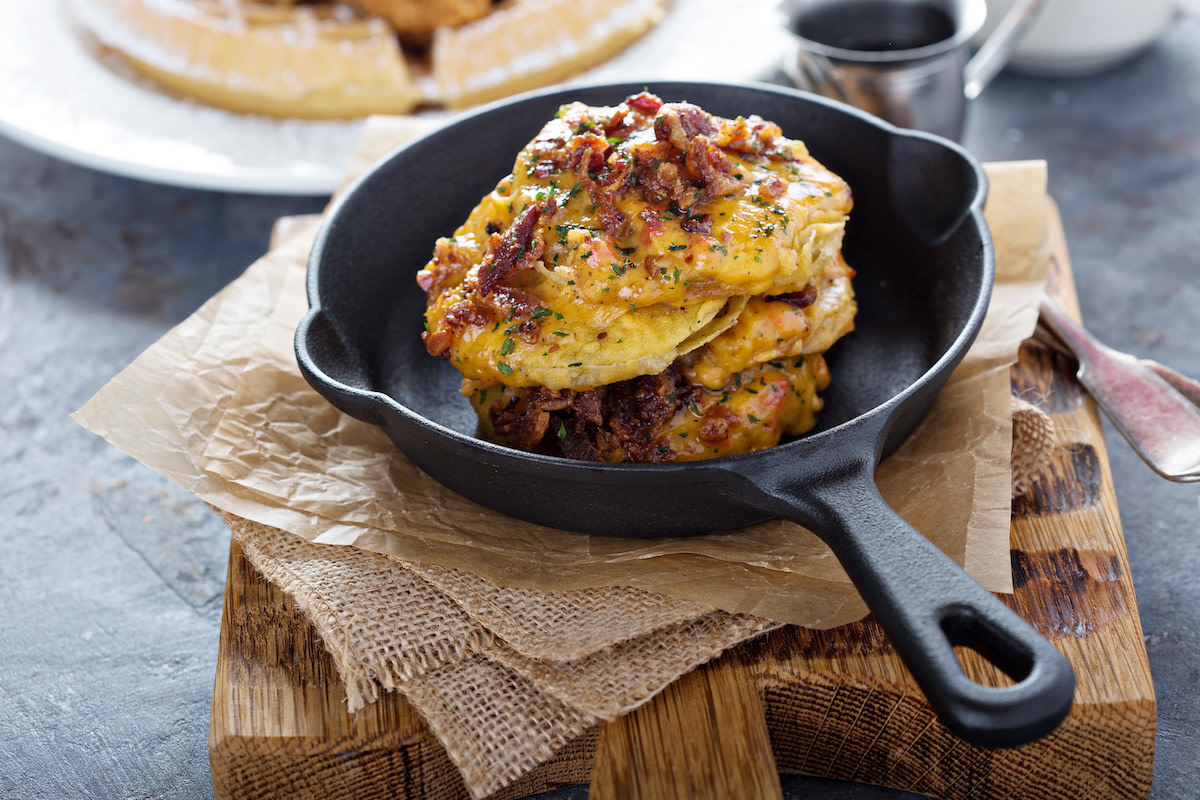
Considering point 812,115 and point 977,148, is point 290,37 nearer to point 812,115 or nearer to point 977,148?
point 812,115

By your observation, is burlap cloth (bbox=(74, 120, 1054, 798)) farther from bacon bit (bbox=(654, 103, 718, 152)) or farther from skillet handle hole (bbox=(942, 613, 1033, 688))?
bacon bit (bbox=(654, 103, 718, 152))

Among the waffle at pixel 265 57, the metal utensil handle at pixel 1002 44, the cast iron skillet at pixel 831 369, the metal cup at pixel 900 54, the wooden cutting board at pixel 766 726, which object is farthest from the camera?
the waffle at pixel 265 57

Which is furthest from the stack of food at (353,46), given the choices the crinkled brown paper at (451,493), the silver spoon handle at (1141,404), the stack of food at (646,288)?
the silver spoon handle at (1141,404)

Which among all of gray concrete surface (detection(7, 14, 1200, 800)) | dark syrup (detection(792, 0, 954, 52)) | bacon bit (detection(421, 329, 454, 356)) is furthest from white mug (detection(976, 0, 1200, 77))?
bacon bit (detection(421, 329, 454, 356))

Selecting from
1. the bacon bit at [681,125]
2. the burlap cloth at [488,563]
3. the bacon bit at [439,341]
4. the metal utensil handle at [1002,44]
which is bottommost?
the burlap cloth at [488,563]

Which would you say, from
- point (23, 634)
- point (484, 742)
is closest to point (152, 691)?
point (23, 634)

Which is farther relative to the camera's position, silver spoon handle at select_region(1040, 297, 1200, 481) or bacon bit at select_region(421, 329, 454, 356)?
silver spoon handle at select_region(1040, 297, 1200, 481)

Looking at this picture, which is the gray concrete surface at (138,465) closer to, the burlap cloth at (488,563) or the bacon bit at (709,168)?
the burlap cloth at (488,563)
